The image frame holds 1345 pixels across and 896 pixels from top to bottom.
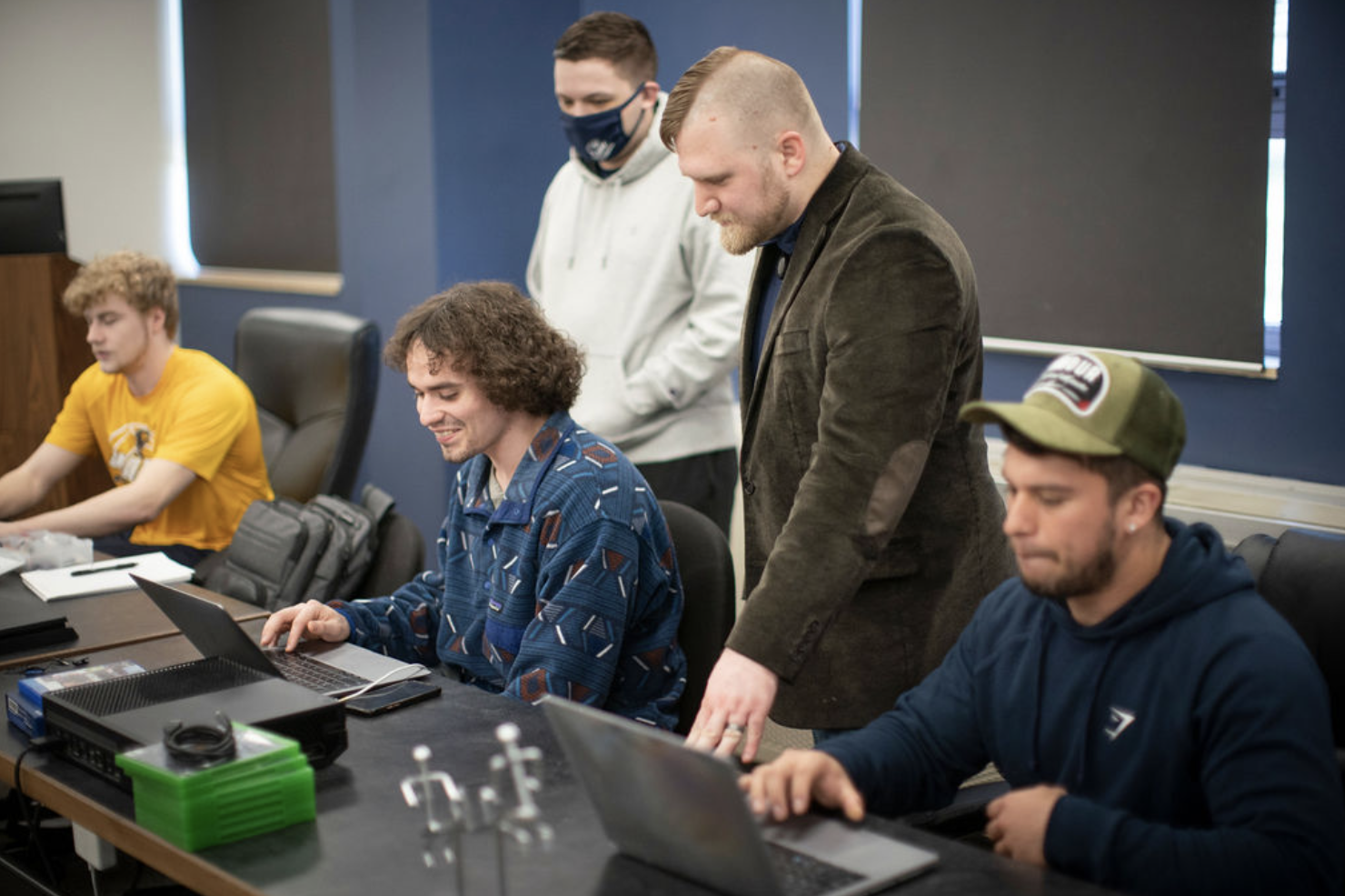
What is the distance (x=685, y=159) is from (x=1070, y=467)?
2.35ft

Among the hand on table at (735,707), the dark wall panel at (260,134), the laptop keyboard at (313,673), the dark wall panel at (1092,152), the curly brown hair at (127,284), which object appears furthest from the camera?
the dark wall panel at (260,134)

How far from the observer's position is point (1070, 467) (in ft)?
4.71

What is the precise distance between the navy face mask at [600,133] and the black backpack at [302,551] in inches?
35.9

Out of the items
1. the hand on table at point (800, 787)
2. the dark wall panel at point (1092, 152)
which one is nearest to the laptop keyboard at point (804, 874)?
the hand on table at point (800, 787)

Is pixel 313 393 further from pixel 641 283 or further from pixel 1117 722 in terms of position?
pixel 1117 722

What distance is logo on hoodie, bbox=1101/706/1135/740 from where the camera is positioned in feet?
4.74

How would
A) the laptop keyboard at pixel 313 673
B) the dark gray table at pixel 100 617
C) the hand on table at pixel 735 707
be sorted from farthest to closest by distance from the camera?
1. the dark gray table at pixel 100 617
2. the laptop keyboard at pixel 313 673
3. the hand on table at pixel 735 707

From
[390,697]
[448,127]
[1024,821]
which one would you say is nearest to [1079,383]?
[1024,821]

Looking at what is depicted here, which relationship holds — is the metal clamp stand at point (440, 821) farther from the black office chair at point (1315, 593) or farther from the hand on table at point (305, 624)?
the black office chair at point (1315, 593)

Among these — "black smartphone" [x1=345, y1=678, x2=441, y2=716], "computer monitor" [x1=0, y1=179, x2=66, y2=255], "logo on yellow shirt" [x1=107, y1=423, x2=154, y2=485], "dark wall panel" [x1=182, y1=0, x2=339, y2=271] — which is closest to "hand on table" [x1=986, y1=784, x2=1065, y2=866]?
"black smartphone" [x1=345, y1=678, x2=441, y2=716]

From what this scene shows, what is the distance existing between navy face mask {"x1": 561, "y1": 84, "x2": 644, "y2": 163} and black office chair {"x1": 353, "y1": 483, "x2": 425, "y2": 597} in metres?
0.93

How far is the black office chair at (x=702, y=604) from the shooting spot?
81.5 inches

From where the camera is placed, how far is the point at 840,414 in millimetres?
1704

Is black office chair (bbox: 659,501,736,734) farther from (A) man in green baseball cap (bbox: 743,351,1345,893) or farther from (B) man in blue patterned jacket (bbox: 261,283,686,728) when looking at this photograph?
(A) man in green baseball cap (bbox: 743,351,1345,893)
